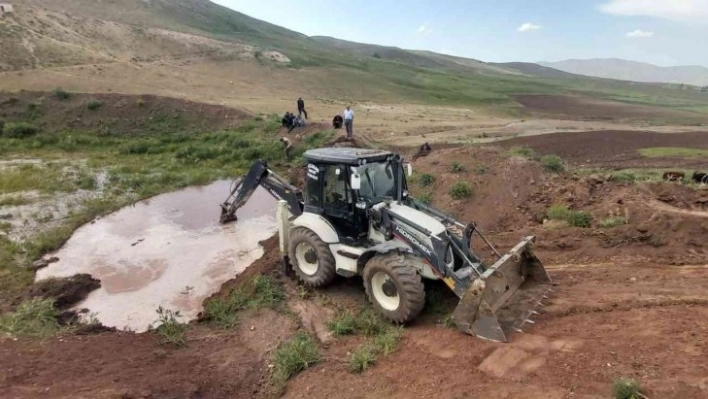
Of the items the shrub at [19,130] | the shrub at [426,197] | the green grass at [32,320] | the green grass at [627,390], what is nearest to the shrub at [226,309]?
the green grass at [32,320]

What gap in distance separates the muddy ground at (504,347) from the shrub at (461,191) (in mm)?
2827

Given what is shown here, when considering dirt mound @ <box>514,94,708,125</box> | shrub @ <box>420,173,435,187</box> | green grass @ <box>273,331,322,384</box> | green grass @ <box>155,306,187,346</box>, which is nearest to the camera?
green grass @ <box>273,331,322,384</box>

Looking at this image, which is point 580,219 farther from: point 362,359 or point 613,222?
point 362,359

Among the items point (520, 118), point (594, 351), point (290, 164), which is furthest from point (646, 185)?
point (520, 118)

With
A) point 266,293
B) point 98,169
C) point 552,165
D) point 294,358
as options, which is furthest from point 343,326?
point 98,169

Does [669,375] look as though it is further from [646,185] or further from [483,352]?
[646,185]

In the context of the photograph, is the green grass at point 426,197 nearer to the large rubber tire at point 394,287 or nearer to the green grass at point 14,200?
the large rubber tire at point 394,287

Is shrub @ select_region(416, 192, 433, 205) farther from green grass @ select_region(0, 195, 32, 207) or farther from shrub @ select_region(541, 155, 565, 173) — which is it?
green grass @ select_region(0, 195, 32, 207)

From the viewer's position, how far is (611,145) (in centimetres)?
2633

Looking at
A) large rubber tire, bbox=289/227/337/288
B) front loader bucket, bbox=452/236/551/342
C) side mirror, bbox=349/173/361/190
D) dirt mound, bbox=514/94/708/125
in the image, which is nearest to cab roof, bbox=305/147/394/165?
side mirror, bbox=349/173/361/190

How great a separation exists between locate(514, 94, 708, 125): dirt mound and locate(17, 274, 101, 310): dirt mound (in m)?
41.1

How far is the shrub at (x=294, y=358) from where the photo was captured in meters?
7.35

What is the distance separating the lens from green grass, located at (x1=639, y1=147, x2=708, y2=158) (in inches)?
914

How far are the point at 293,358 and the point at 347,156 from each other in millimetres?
3635
